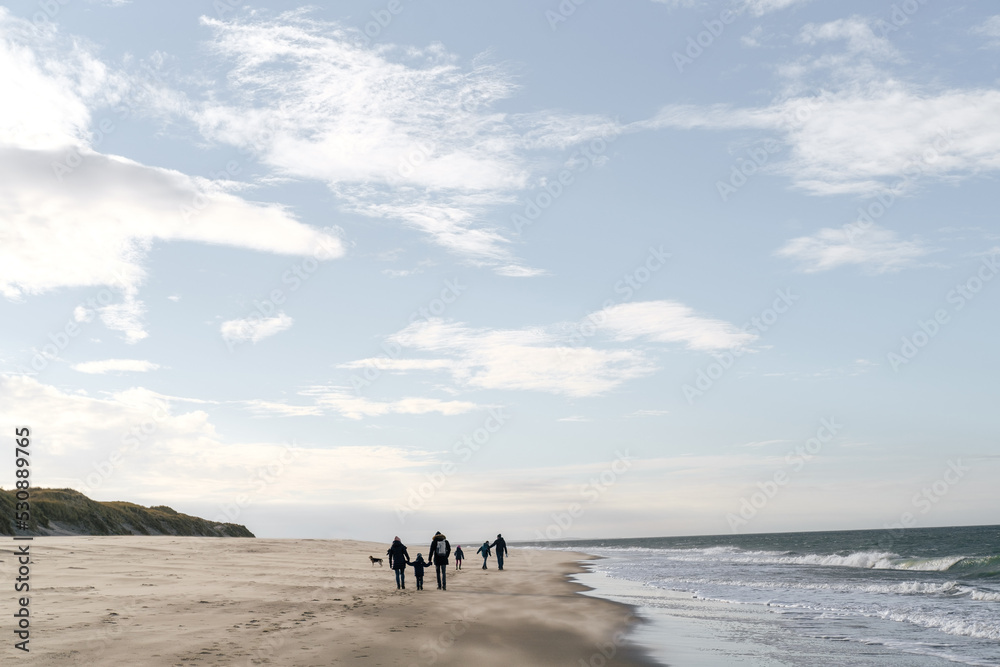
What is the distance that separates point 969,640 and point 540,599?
43.2ft

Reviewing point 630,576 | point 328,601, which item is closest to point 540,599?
point 328,601

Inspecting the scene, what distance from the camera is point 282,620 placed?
1588 centimetres

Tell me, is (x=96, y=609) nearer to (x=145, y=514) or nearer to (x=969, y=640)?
(x=969, y=640)

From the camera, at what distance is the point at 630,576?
41375mm

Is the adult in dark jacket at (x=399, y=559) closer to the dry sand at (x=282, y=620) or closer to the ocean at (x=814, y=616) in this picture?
the dry sand at (x=282, y=620)

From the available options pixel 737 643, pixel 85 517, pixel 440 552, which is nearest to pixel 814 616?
pixel 737 643

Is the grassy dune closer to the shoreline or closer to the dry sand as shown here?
the dry sand

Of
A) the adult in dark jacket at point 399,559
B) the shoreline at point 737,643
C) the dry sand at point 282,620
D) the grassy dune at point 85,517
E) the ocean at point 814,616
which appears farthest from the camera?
the grassy dune at point 85,517

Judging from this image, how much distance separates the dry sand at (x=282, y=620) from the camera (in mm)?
12210

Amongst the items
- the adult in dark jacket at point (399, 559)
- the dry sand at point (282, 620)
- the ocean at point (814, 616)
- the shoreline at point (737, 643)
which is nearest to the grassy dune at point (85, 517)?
the dry sand at point (282, 620)

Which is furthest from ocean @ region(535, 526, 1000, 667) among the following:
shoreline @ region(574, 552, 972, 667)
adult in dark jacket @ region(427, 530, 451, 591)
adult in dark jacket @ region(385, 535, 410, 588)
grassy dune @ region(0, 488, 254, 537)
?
grassy dune @ region(0, 488, 254, 537)

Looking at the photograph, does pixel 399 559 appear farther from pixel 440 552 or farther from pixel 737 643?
pixel 737 643

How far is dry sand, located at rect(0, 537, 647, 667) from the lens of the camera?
40.1 ft

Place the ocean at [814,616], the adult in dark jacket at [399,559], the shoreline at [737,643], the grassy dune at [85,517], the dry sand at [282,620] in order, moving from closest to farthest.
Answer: the dry sand at [282,620], the shoreline at [737,643], the ocean at [814,616], the adult in dark jacket at [399,559], the grassy dune at [85,517]
